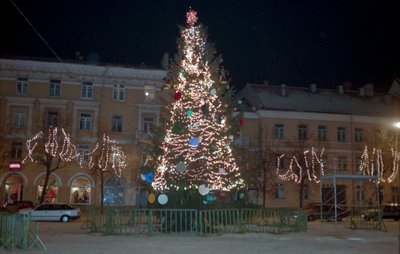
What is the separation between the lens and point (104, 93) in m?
43.8

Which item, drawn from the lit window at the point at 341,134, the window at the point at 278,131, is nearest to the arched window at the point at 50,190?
the window at the point at 278,131

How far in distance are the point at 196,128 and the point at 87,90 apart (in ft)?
82.8

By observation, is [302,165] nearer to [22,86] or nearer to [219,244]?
[22,86]

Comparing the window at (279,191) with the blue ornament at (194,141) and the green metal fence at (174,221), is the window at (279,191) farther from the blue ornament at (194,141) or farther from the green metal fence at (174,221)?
the blue ornament at (194,141)

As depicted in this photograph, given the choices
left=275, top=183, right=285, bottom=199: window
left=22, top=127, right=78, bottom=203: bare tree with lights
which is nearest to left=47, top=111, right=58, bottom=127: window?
left=22, top=127, right=78, bottom=203: bare tree with lights

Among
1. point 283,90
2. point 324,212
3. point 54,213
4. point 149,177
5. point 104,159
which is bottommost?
point 54,213

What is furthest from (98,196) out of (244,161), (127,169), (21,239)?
(21,239)

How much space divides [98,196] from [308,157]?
1936 centimetres

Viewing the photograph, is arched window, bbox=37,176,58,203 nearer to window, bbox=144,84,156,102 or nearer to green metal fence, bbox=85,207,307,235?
window, bbox=144,84,156,102

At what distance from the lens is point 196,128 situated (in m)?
21.1

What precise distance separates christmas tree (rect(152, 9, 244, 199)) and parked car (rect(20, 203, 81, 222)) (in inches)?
515

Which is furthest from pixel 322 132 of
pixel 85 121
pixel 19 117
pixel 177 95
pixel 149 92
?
pixel 177 95

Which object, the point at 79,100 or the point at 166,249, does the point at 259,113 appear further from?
the point at 166,249

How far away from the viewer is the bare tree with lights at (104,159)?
4041 centimetres
